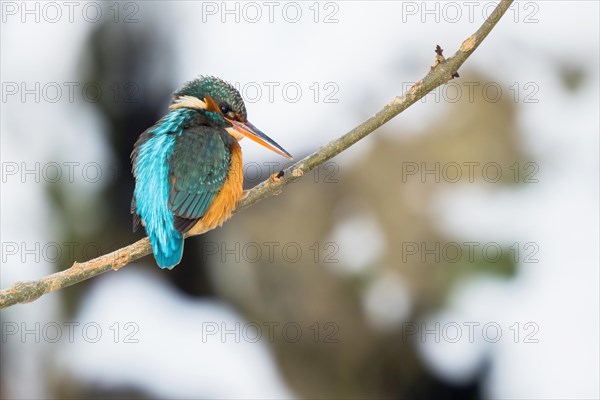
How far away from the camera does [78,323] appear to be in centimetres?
657

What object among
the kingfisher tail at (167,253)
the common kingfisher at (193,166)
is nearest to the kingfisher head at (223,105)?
the common kingfisher at (193,166)

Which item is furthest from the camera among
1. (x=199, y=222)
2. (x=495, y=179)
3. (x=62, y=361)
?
(x=62, y=361)

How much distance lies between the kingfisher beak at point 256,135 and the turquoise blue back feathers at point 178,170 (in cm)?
5

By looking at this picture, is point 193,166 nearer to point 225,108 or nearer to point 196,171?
point 196,171

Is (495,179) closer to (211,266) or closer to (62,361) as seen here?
(211,266)

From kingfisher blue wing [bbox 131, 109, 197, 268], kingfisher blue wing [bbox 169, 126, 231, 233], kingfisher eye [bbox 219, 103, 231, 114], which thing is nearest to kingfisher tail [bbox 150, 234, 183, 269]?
kingfisher blue wing [bbox 131, 109, 197, 268]

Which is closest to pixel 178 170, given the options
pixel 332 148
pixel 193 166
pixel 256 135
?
pixel 193 166

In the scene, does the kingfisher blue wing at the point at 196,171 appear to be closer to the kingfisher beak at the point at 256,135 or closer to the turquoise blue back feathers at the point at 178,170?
the turquoise blue back feathers at the point at 178,170

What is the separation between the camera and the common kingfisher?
3.43 metres

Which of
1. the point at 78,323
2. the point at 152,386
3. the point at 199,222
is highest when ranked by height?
the point at 199,222

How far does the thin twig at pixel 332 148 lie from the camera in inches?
108

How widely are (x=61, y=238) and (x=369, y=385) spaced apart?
231 centimetres

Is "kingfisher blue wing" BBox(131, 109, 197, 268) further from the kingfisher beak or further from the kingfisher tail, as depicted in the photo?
the kingfisher beak

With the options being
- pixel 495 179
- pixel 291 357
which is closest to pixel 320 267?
pixel 291 357
